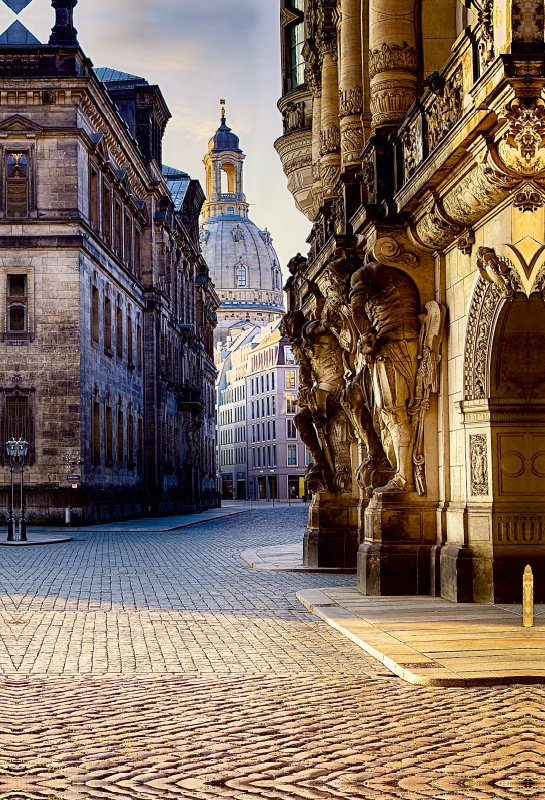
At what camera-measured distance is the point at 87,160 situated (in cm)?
5094

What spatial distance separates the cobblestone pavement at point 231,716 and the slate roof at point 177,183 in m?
70.2

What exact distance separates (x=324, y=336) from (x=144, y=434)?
4245 centimetres

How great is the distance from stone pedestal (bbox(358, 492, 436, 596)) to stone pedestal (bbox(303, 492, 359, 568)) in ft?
18.6

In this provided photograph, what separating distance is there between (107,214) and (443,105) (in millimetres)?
41983

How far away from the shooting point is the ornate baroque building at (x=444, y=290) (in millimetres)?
13250

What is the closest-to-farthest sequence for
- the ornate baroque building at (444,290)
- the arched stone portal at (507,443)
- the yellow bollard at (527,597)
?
the yellow bollard at (527,597) → the ornate baroque building at (444,290) → the arched stone portal at (507,443)

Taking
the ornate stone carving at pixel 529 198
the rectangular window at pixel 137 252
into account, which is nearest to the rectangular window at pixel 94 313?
the rectangular window at pixel 137 252

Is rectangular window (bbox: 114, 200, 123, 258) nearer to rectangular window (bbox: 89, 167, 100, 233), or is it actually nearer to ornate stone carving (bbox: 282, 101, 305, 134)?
rectangular window (bbox: 89, 167, 100, 233)

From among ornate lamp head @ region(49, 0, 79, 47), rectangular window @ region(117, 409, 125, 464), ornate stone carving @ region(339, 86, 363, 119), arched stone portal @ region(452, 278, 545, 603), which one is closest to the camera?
arched stone portal @ region(452, 278, 545, 603)

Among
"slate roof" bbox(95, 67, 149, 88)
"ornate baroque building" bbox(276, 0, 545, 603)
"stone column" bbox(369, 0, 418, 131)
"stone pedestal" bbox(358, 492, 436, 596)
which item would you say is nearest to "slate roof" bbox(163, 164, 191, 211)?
"slate roof" bbox(95, 67, 149, 88)

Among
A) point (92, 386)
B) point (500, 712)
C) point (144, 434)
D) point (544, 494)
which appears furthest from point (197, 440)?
point (500, 712)

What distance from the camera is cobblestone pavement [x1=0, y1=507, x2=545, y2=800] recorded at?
7.13 m

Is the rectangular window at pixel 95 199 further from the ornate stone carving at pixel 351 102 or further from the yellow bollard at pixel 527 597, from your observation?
the yellow bollard at pixel 527 597

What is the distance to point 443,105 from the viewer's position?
15.4 metres
